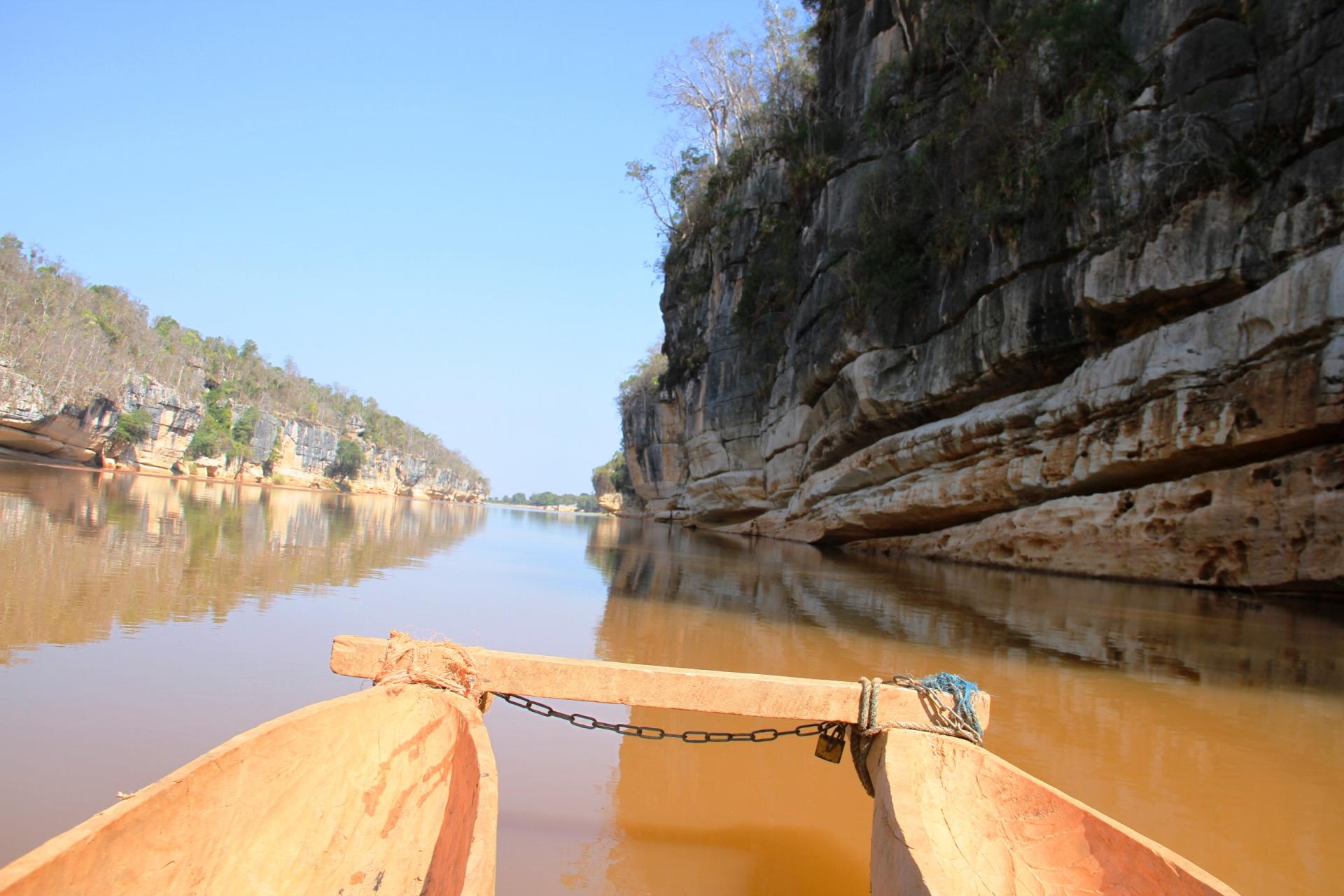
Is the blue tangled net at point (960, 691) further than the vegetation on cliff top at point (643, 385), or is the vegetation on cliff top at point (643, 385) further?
the vegetation on cliff top at point (643, 385)

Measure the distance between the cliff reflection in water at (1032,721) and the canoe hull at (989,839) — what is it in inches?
14.7

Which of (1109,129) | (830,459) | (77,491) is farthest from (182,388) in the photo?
(1109,129)

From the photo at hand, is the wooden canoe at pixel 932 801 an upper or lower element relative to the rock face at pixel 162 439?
lower

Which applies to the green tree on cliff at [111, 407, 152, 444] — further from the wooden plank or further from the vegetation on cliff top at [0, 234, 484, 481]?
the wooden plank

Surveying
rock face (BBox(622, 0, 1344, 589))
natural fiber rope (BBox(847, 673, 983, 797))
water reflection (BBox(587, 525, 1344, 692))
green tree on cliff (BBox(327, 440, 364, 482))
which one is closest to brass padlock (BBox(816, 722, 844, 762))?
natural fiber rope (BBox(847, 673, 983, 797))

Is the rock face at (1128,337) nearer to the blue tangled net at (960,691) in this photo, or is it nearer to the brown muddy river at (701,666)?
the brown muddy river at (701,666)

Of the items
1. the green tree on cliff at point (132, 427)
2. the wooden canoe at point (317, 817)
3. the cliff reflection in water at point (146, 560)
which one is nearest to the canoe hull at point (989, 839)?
the wooden canoe at point (317, 817)

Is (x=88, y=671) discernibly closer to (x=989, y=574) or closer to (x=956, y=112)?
(x=989, y=574)

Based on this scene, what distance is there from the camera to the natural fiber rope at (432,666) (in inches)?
113

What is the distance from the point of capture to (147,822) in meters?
1.92

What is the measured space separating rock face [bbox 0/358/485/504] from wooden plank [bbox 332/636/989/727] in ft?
150

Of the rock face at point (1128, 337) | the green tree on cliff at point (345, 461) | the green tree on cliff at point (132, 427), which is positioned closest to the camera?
the rock face at point (1128, 337)

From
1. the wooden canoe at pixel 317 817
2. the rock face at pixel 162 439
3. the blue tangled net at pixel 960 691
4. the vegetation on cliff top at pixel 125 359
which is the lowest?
the wooden canoe at pixel 317 817

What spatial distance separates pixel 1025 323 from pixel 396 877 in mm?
13942
